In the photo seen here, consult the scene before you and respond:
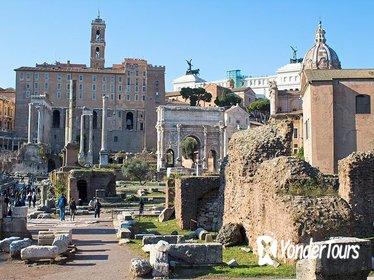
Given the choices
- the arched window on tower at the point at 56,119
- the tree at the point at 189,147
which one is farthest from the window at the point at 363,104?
the arched window on tower at the point at 56,119

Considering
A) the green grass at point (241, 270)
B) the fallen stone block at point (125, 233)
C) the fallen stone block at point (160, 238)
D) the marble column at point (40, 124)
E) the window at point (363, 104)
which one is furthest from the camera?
the marble column at point (40, 124)

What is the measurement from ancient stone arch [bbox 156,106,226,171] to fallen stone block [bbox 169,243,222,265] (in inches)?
2311

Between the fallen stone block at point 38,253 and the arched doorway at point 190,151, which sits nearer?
the fallen stone block at point 38,253

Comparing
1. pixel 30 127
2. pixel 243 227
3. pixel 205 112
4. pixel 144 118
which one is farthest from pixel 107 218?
pixel 144 118

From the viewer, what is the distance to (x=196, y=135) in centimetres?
7275

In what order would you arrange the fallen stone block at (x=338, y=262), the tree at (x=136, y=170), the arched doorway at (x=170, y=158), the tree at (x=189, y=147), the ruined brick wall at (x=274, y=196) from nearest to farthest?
the fallen stone block at (x=338, y=262) < the ruined brick wall at (x=274, y=196) < the tree at (x=136, y=170) < the arched doorway at (x=170, y=158) < the tree at (x=189, y=147)

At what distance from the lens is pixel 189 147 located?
250ft

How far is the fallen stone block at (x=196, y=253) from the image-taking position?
31.4 feet

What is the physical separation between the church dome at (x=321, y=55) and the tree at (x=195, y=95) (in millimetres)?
32936

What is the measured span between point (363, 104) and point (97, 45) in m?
80.9

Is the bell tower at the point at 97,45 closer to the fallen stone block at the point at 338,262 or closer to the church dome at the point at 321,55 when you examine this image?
the church dome at the point at 321,55

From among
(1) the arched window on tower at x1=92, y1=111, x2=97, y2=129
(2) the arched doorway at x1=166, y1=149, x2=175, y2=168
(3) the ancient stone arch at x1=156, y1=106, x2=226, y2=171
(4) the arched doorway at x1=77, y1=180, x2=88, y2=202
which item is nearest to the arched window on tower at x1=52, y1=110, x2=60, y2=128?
(1) the arched window on tower at x1=92, y1=111, x2=97, y2=129

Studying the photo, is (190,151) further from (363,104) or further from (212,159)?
(363,104)

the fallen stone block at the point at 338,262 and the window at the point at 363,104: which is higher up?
the window at the point at 363,104
